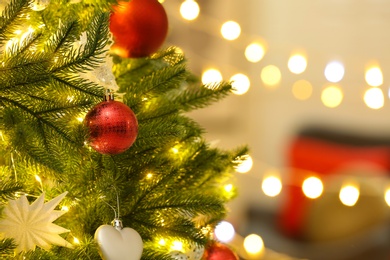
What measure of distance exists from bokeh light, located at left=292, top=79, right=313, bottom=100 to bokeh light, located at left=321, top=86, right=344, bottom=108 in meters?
0.07

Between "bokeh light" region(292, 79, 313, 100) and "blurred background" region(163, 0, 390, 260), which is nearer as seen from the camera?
"blurred background" region(163, 0, 390, 260)

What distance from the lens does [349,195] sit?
2350mm

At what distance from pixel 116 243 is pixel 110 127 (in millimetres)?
119

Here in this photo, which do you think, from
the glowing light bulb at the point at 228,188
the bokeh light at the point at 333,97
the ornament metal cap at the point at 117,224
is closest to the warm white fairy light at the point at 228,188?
the glowing light bulb at the point at 228,188

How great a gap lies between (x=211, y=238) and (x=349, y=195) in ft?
5.09

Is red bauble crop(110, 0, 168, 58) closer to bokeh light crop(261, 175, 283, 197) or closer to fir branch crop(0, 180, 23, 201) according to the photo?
fir branch crop(0, 180, 23, 201)

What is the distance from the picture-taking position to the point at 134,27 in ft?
2.73

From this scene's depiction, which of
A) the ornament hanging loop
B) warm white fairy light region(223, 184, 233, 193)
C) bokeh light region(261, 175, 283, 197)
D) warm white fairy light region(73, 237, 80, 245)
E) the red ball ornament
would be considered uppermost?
warm white fairy light region(223, 184, 233, 193)

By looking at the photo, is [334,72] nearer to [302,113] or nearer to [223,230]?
[302,113]

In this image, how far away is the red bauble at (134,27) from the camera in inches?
32.7

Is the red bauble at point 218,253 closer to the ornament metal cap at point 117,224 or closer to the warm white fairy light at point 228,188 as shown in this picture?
the warm white fairy light at point 228,188

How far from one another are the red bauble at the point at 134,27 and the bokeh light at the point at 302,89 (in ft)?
7.46

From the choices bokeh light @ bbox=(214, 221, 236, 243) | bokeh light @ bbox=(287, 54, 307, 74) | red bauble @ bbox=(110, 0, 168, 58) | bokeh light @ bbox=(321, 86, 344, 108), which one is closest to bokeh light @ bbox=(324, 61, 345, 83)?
bokeh light @ bbox=(287, 54, 307, 74)

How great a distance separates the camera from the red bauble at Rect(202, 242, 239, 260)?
2.85 feet
